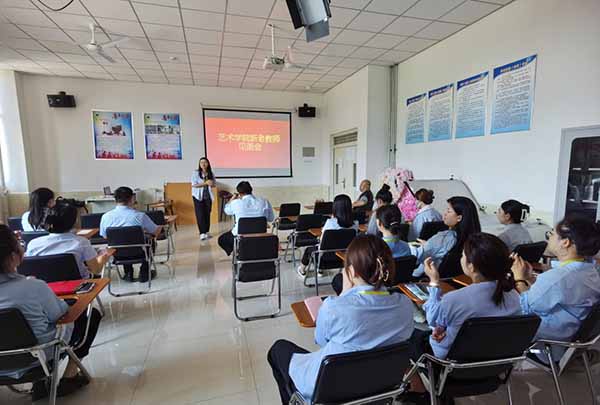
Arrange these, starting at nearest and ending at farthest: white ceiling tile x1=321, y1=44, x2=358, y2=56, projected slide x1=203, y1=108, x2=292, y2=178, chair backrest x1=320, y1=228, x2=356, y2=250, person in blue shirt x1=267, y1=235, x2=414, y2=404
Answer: person in blue shirt x1=267, y1=235, x2=414, y2=404 → chair backrest x1=320, y1=228, x2=356, y2=250 → white ceiling tile x1=321, y1=44, x2=358, y2=56 → projected slide x1=203, y1=108, x2=292, y2=178

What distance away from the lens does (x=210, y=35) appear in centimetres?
452

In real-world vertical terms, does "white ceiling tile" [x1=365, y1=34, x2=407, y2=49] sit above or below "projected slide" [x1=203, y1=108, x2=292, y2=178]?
above

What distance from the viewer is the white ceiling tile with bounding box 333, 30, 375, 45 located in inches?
176

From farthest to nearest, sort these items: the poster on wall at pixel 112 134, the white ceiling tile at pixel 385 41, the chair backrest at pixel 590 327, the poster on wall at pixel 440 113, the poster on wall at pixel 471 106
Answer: the poster on wall at pixel 112 134
the poster on wall at pixel 440 113
the white ceiling tile at pixel 385 41
the poster on wall at pixel 471 106
the chair backrest at pixel 590 327

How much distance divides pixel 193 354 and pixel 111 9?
13.5 ft

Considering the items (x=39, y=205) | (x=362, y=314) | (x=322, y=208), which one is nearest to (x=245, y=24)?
(x=322, y=208)

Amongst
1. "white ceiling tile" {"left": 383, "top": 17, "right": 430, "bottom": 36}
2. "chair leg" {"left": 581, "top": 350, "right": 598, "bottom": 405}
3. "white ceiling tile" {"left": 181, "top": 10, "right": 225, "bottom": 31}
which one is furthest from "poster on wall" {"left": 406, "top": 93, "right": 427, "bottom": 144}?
"chair leg" {"left": 581, "top": 350, "right": 598, "bottom": 405}

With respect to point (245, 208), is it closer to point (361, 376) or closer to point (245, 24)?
point (245, 24)

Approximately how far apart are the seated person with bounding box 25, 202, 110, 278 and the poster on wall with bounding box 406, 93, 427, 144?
16.5ft

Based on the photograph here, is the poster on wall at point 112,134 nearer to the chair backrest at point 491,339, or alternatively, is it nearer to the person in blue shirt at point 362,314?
the person in blue shirt at point 362,314

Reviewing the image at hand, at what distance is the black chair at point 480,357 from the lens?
4.18 ft

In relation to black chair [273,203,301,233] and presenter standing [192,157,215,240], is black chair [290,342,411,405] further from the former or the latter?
presenter standing [192,157,215,240]

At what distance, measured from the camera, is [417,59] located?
5.36m

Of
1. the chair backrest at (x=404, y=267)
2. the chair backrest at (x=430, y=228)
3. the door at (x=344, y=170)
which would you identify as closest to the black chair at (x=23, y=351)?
the chair backrest at (x=404, y=267)
